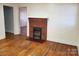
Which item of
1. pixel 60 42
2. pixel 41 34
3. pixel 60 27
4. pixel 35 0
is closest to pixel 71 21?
pixel 60 27

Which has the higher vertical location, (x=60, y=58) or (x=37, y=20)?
(x=37, y=20)

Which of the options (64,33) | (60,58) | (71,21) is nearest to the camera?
(60,58)

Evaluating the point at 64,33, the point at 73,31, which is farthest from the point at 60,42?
the point at 73,31

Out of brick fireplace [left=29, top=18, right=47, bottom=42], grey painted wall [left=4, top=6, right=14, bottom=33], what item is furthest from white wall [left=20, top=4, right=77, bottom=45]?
grey painted wall [left=4, top=6, right=14, bottom=33]

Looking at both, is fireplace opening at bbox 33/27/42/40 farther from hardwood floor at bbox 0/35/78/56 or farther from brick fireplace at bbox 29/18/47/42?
hardwood floor at bbox 0/35/78/56

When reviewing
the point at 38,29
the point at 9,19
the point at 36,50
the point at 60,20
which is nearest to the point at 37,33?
the point at 38,29

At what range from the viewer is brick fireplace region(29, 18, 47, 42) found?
4961 millimetres

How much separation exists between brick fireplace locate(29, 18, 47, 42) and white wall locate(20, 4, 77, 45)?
0.65ft

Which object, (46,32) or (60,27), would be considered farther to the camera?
(46,32)

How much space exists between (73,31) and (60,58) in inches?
126

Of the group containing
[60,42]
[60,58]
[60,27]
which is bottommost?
[60,42]

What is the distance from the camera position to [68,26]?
4.25 meters

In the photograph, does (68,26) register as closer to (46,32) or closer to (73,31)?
(73,31)

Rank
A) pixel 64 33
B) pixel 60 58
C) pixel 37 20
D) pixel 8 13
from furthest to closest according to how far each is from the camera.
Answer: pixel 8 13 < pixel 37 20 < pixel 64 33 < pixel 60 58
